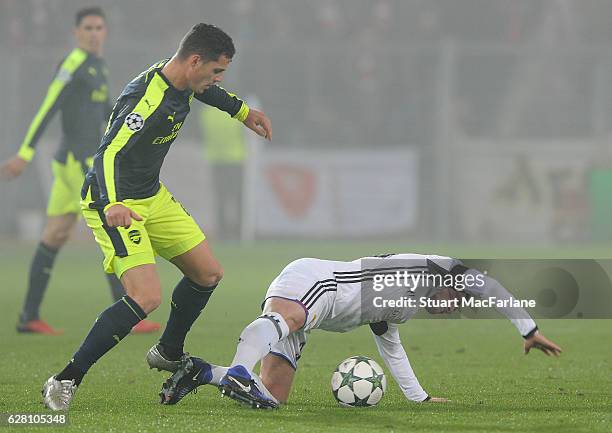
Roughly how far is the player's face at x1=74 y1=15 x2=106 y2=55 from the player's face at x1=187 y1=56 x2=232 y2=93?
3908 mm

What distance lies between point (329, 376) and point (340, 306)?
1.28 meters

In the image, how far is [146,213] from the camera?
6438 millimetres

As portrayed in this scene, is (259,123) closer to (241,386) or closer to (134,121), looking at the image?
(134,121)

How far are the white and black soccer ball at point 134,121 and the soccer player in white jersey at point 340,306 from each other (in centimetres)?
100

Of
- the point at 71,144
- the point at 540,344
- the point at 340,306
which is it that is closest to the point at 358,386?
the point at 340,306

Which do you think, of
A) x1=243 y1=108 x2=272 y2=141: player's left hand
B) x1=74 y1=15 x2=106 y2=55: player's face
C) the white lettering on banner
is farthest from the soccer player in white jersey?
the white lettering on banner

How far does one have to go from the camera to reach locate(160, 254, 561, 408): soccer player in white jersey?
6.11 m

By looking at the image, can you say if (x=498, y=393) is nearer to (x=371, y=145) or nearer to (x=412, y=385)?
(x=412, y=385)

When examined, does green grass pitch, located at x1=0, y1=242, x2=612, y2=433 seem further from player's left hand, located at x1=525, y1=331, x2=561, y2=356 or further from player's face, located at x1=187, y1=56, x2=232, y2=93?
player's face, located at x1=187, y1=56, x2=232, y2=93

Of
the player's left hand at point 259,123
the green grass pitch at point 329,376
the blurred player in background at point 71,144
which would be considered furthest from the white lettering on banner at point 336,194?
the player's left hand at point 259,123

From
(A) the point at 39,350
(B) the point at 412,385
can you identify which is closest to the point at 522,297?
(B) the point at 412,385

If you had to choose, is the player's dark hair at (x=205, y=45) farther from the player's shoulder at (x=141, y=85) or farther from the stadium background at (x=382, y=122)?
the stadium background at (x=382, y=122)

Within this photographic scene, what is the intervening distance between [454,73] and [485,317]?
11.0m

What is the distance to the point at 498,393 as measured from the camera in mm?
6816
